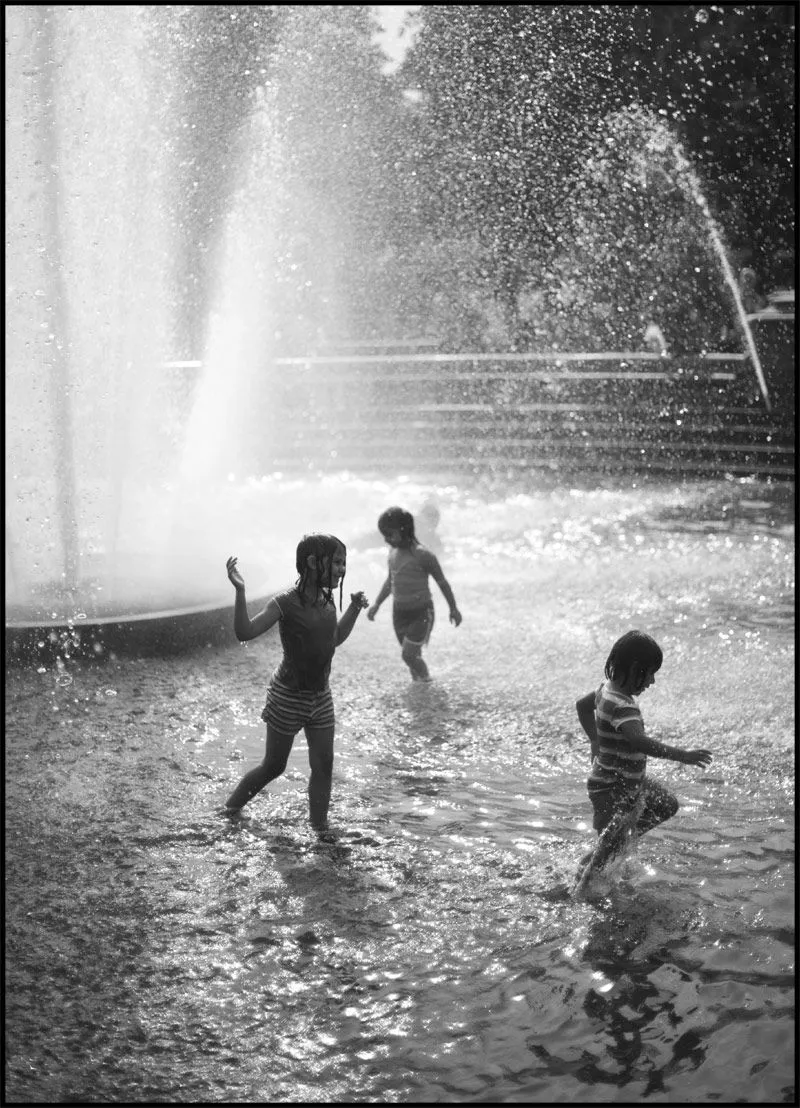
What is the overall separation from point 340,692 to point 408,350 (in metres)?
14.3

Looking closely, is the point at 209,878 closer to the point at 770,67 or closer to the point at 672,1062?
the point at 672,1062

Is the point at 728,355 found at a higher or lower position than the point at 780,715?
higher

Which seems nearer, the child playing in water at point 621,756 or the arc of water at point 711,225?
the child playing in water at point 621,756

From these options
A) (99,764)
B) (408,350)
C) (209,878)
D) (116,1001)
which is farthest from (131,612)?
(408,350)

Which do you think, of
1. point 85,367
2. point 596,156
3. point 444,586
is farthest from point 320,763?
point 596,156

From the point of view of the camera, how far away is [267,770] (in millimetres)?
5133

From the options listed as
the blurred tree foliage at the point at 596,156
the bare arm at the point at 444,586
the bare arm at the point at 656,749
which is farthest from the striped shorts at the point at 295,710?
the blurred tree foliage at the point at 596,156

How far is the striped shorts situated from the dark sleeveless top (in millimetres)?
29

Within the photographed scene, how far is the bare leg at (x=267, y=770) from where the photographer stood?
507 centimetres

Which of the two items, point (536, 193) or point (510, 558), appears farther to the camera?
point (536, 193)

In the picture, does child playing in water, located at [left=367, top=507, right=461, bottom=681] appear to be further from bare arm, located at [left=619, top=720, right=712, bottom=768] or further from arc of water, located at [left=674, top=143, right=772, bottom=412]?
arc of water, located at [left=674, top=143, right=772, bottom=412]

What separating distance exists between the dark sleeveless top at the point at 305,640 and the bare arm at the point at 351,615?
0.10 ft

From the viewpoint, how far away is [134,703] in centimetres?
695

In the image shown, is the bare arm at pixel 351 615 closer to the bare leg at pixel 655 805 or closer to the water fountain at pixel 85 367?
the bare leg at pixel 655 805
